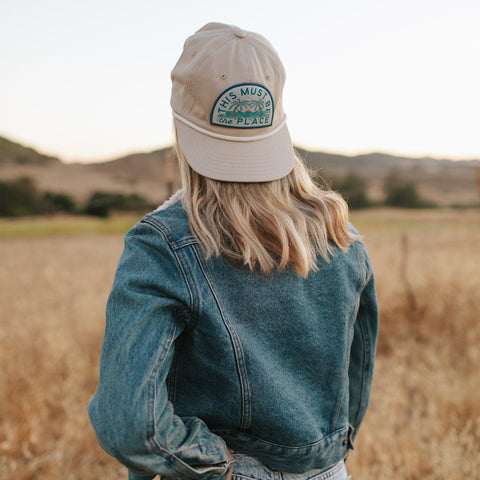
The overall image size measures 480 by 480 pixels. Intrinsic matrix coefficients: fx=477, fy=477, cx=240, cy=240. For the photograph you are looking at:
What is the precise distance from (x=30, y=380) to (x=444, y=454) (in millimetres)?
2739

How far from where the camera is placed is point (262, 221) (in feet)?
3.56

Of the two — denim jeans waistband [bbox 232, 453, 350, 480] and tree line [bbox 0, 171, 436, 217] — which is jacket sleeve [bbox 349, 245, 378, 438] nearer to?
denim jeans waistband [bbox 232, 453, 350, 480]

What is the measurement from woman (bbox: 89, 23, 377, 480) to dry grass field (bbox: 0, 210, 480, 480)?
6.01 ft

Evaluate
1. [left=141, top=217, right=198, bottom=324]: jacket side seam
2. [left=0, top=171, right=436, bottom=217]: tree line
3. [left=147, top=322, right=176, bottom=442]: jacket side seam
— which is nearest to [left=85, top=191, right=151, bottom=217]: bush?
[left=0, top=171, right=436, bottom=217]: tree line

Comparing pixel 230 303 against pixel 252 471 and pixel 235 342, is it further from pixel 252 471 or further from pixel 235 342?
pixel 252 471

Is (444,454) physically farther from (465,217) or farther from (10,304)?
(465,217)

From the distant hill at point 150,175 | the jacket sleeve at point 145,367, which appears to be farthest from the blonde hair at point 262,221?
the distant hill at point 150,175

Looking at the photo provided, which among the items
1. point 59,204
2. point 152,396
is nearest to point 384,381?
point 152,396

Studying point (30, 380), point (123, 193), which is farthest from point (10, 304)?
point (123, 193)

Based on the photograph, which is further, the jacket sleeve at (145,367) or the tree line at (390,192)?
the tree line at (390,192)

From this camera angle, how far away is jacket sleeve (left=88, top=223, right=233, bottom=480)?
93 centimetres

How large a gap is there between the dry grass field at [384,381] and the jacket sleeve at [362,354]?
1.36 meters

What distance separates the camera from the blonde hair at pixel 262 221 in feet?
3.46

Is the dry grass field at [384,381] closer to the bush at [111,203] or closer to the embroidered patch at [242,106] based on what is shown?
the embroidered patch at [242,106]
